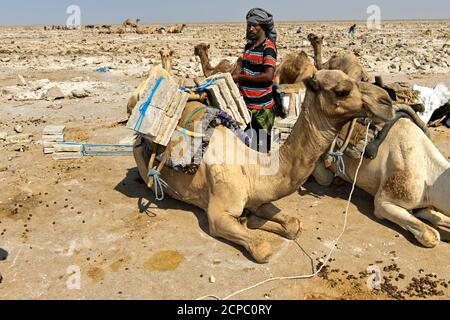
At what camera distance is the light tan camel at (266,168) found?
3320 millimetres

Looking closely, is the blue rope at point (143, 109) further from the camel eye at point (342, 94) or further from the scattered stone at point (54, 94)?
the scattered stone at point (54, 94)

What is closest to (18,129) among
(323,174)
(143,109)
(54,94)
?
(54,94)

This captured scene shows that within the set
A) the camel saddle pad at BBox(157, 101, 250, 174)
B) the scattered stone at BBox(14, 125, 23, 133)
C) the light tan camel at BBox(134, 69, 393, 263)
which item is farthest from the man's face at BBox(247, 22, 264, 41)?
the scattered stone at BBox(14, 125, 23, 133)

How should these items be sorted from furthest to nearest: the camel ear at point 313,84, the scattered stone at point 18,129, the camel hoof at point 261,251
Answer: the scattered stone at point 18,129
the camel hoof at point 261,251
the camel ear at point 313,84

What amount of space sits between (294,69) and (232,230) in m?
5.84

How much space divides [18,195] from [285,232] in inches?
146

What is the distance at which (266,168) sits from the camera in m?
4.28

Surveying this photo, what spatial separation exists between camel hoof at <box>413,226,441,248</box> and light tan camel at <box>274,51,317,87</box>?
522cm

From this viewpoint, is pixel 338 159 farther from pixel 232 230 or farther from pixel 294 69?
pixel 294 69

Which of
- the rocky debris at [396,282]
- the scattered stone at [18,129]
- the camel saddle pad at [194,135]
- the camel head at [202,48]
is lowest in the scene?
the rocky debris at [396,282]

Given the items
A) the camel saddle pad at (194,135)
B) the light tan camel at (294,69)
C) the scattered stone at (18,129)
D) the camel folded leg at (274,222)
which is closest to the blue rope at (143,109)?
the camel saddle pad at (194,135)

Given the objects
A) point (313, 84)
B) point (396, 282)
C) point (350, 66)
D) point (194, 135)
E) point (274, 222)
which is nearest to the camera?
point (313, 84)

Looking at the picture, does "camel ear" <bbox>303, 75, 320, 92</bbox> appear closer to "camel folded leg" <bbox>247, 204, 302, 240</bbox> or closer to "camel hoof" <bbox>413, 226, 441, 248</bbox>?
"camel folded leg" <bbox>247, 204, 302, 240</bbox>
